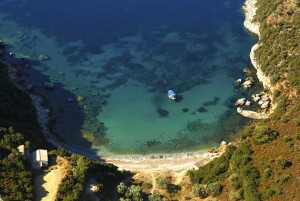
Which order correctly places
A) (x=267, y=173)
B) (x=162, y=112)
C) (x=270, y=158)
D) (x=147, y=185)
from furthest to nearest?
(x=162, y=112), (x=147, y=185), (x=270, y=158), (x=267, y=173)

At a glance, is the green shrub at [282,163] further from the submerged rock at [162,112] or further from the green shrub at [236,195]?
the submerged rock at [162,112]

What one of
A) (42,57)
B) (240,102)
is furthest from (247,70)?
(42,57)

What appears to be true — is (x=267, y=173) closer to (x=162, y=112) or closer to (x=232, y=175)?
(x=232, y=175)

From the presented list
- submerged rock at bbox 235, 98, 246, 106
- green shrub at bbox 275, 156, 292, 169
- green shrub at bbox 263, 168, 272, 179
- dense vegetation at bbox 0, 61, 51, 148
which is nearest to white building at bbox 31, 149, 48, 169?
dense vegetation at bbox 0, 61, 51, 148

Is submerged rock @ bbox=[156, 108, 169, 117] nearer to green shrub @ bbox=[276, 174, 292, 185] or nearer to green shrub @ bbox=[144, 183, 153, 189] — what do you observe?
green shrub @ bbox=[144, 183, 153, 189]

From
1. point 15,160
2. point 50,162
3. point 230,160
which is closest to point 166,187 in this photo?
point 230,160
